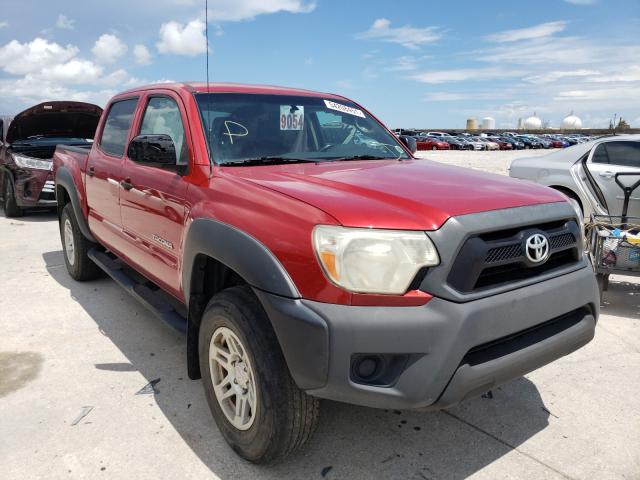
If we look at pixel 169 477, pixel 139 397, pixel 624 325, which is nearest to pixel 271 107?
pixel 139 397

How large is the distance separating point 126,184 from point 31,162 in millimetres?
6302

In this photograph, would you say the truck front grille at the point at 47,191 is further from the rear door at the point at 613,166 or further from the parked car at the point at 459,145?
the parked car at the point at 459,145

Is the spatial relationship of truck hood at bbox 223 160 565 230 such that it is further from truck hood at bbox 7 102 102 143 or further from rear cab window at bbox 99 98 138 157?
truck hood at bbox 7 102 102 143

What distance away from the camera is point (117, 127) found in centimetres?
438

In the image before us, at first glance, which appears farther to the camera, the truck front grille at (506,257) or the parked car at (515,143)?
the parked car at (515,143)

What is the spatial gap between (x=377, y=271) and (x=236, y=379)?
0.97 meters

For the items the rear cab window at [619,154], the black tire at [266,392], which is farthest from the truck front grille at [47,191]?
the rear cab window at [619,154]

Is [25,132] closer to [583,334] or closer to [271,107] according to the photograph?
[271,107]

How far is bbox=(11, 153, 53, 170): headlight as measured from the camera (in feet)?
29.2

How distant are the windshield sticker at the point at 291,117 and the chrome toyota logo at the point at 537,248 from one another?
1740mm

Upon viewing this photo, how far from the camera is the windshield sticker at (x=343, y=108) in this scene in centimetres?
388

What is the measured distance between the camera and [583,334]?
8.21ft

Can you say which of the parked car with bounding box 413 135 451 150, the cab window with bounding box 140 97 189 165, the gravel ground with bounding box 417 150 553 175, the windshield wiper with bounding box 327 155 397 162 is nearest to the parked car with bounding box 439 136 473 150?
the parked car with bounding box 413 135 451 150

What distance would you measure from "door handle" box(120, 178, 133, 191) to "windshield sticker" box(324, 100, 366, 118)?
1499 millimetres
